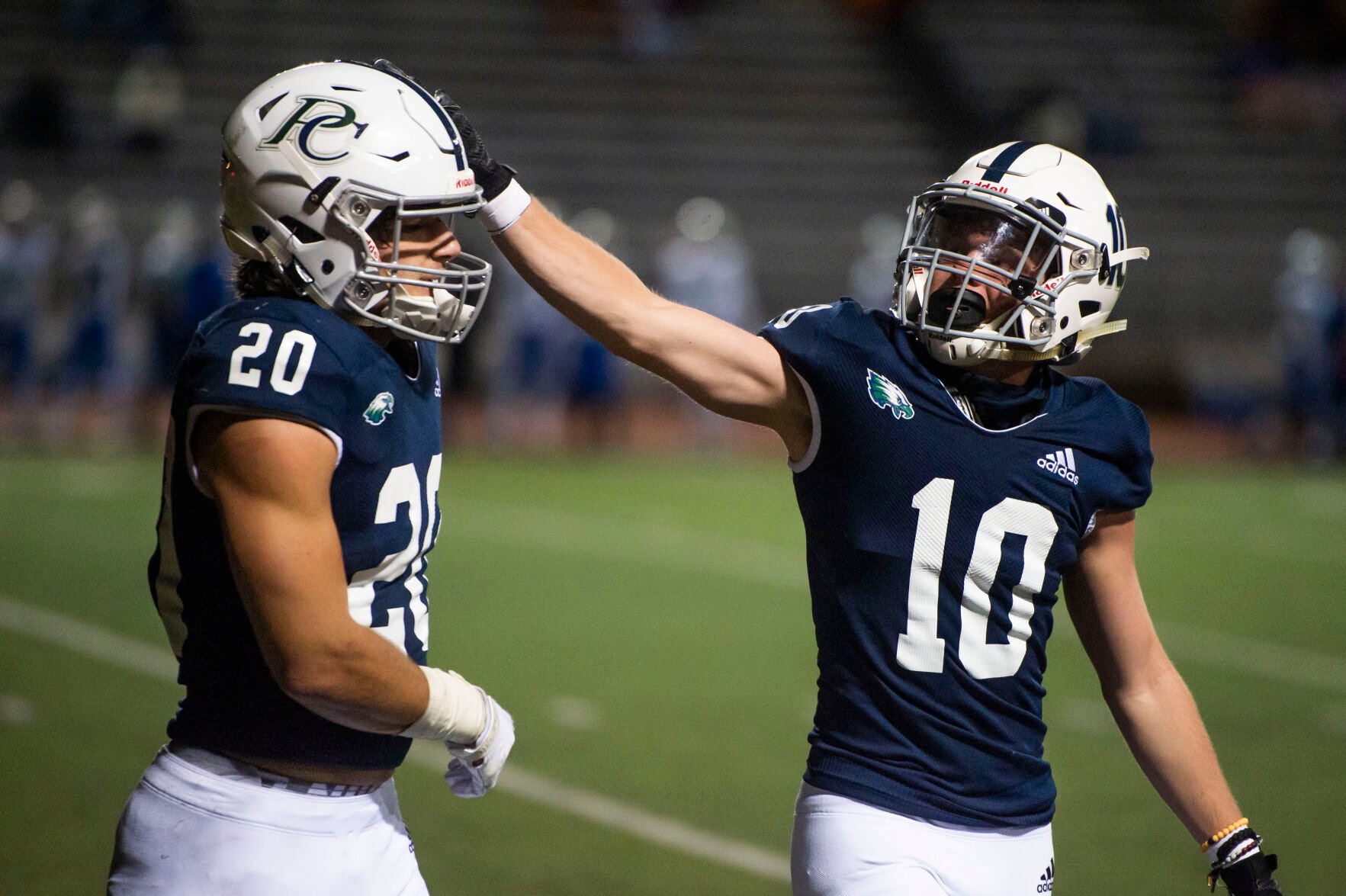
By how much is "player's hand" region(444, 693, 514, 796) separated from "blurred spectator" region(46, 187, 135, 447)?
43.1 feet

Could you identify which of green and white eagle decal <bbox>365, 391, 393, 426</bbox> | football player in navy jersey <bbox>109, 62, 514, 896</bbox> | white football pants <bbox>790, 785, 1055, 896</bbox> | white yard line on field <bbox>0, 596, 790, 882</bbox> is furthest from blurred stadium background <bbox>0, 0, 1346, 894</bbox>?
green and white eagle decal <bbox>365, 391, 393, 426</bbox>

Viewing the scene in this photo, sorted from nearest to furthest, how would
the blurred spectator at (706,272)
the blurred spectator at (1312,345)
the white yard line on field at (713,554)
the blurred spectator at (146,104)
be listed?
the white yard line on field at (713,554)
the blurred spectator at (706,272)
the blurred spectator at (1312,345)
the blurred spectator at (146,104)

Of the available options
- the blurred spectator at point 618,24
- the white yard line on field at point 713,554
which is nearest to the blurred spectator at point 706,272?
the white yard line on field at point 713,554

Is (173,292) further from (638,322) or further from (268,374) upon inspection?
(268,374)

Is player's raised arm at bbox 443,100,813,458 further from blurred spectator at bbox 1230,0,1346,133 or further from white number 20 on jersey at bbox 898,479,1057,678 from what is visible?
blurred spectator at bbox 1230,0,1346,133

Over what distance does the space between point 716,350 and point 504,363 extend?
562 inches

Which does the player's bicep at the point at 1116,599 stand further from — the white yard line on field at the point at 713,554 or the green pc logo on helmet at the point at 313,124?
the white yard line on field at the point at 713,554

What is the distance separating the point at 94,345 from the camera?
49.5 ft

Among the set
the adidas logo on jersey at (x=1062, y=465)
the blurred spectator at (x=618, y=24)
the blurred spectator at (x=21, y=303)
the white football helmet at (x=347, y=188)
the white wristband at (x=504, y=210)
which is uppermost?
the blurred spectator at (x=618, y=24)

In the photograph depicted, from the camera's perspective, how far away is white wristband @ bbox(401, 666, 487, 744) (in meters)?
2.18

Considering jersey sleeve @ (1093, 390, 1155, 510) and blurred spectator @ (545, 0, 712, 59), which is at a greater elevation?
blurred spectator @ (545, 0, 712, 59)

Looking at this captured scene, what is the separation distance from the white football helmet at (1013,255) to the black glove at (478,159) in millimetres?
714

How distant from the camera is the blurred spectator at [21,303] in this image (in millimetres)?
15250

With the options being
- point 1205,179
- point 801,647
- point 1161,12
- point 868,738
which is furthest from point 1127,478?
point 1161,12
